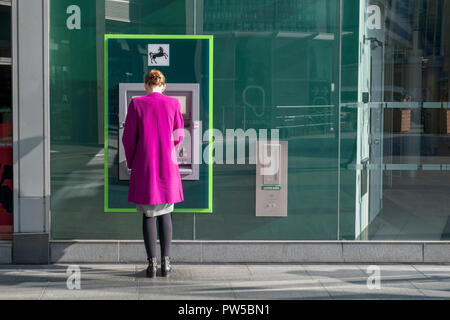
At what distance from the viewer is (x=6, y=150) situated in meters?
7.00

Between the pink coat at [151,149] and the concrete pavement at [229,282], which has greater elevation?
the pink coat at [151,149]

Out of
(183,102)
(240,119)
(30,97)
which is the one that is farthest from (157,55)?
(30,97)

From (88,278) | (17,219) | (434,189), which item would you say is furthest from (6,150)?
(434,189)

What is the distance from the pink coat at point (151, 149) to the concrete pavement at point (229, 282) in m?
0.76

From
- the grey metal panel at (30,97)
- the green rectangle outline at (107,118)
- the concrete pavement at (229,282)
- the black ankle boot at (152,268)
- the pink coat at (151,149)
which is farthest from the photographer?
the green rectangle outline at (107,118)

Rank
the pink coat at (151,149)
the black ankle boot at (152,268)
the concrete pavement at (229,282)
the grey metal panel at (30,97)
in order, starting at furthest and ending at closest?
the grey metal panel at (30,97), the black ankle boot at (152,268), the pink coat at (151,149), the concrete pavement at (229,282)

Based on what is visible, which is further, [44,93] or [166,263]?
[44,93]

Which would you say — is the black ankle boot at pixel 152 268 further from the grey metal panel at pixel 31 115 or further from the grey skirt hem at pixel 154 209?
the grey metal panel at pixel 31 115

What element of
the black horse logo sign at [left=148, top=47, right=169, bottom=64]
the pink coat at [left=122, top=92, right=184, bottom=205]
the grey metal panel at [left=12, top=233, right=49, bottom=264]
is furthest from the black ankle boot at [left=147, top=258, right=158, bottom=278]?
the black horse logo sign at [left=148, top=47, right=169, bottom=64]

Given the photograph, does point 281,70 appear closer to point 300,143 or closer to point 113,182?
point 300,143

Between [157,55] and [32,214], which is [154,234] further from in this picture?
[157,55]

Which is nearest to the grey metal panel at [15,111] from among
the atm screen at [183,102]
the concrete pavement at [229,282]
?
the concrete pavement at [229,282]

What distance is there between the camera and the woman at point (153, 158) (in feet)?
20.4

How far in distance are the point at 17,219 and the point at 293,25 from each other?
3264 mm
